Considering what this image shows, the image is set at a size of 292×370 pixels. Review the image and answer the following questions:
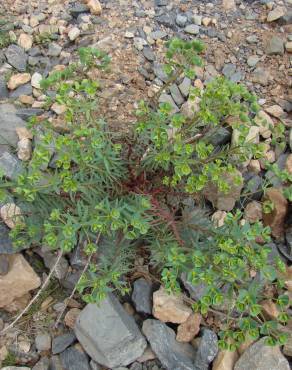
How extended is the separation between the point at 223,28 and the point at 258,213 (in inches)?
54.2

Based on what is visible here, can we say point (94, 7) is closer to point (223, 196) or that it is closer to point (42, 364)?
point (223, 196)

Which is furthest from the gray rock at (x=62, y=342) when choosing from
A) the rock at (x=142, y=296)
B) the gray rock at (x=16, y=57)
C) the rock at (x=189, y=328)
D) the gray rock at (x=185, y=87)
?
the gray rock at (x=16, y=57)

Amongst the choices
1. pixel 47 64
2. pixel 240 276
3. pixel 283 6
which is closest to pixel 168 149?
pixel 240 276

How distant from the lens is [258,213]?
310 cm

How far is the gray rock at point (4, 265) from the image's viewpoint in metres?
2.86

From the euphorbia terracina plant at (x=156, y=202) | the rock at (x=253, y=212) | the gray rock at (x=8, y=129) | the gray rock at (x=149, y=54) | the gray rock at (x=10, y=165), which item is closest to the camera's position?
Answer: the euphorbia terracina plant at (x=156, y=202)

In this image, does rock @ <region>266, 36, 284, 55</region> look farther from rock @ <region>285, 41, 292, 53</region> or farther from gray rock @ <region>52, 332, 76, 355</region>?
gray rock @ <region>52, 332, 76, 355</region>

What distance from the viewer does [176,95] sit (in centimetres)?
339

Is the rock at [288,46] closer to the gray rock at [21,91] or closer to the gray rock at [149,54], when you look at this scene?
the gray rock at [149,54]

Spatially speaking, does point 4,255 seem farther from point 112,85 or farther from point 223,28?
point 223,28

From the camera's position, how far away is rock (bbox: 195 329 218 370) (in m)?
2.68

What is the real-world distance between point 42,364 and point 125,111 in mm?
1520

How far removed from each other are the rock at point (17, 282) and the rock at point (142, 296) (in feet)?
1.68

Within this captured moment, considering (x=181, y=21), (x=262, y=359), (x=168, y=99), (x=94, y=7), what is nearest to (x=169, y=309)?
(x=262, y=359)
